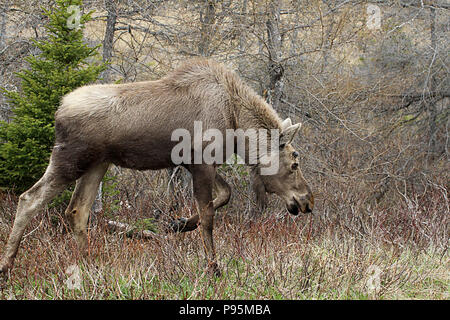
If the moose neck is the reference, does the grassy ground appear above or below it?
below

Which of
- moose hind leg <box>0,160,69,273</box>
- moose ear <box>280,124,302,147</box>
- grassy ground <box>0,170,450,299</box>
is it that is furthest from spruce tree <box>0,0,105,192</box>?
moose ear <box>280,124,302,147</box>

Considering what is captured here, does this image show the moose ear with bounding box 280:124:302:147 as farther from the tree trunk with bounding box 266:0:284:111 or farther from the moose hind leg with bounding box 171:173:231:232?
the tree trunk with bounding box 266:0:284:111

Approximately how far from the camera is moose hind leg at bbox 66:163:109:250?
5.68 metres

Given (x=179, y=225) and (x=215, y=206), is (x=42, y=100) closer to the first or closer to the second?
(x=179, y=225)

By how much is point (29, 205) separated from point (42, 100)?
8.20ft

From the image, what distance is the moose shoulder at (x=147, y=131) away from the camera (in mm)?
5227

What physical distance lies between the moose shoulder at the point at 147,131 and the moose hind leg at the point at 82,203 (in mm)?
11

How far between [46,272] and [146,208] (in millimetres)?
3520

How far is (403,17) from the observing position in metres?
12.5

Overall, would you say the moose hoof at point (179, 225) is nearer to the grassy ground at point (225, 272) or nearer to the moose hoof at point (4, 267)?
the grassy ground at point (225, 272)

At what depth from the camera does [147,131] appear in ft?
17.4

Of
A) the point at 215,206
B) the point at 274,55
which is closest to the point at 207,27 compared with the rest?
the point at 274,55

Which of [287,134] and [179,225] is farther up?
[287,134]

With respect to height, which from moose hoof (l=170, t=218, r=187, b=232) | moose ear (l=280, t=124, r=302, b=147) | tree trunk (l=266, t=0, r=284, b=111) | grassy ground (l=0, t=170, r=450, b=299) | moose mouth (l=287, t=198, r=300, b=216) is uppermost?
tree trunk (l=266, t=0, r=284, b=111)
